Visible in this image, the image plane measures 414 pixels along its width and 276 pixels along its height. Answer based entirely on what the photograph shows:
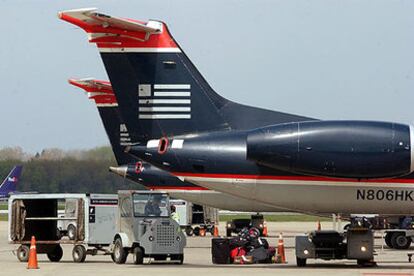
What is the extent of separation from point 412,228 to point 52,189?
3555 cm

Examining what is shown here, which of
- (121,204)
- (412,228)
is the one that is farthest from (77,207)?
(412,228)

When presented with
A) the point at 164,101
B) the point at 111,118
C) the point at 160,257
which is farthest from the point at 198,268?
the point at 111,118

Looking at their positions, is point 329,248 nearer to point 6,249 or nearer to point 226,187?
point 226,187

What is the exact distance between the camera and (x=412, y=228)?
130ft

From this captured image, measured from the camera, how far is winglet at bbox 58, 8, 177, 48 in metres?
26.0

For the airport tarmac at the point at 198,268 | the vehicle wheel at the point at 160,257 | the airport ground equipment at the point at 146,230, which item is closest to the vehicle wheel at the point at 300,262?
the airport tarmac at the point at 198,268

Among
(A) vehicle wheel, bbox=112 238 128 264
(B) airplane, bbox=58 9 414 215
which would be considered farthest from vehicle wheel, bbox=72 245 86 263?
(B) airplane, bbox=58 9 414 215

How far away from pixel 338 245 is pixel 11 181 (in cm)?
5894

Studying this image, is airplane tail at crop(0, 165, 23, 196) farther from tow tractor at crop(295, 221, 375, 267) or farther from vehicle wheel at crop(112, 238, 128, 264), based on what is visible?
tow tractor at crop(295, 221, 375, 267)

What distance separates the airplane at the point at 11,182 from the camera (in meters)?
78.6

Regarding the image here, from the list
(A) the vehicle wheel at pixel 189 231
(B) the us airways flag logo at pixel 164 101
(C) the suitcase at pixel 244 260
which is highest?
(B) the us airways flag logo at pixel 164 101

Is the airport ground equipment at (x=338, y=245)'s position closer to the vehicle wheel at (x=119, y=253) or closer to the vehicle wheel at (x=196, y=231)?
the vehicle wheel at (x=119, y=253)

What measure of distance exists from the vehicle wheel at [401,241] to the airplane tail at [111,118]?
11.8 meters

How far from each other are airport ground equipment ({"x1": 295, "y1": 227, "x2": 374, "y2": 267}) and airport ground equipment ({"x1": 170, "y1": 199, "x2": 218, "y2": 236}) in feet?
84.2
